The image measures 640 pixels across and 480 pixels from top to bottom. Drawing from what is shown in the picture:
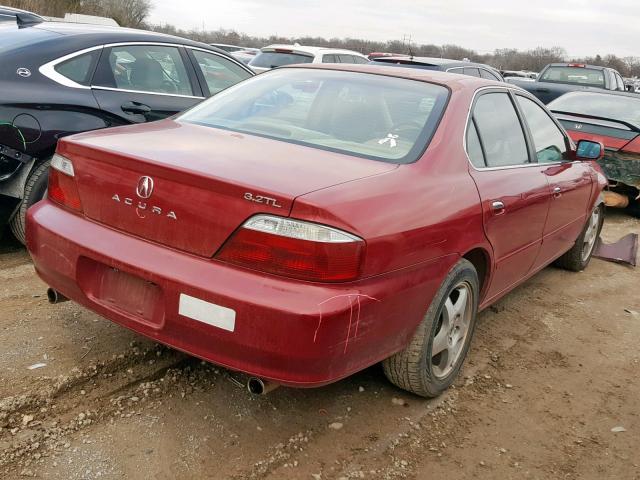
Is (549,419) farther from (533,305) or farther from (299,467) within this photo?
(533,305)

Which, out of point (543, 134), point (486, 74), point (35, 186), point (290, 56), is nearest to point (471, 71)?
point (486, 74)

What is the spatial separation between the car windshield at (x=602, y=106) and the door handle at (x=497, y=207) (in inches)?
218

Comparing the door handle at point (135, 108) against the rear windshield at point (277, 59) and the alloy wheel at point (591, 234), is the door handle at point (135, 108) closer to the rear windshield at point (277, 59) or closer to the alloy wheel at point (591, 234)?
the alloy wheel at point (591, 234)

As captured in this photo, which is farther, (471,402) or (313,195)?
(471,402)

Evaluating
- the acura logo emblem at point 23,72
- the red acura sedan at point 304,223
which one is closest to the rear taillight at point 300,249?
the red acura sedan at point 304,223

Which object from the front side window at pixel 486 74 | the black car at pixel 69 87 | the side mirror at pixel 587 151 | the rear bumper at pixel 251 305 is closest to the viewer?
the rear bumper at pixel 251 305

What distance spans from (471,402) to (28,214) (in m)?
2.29

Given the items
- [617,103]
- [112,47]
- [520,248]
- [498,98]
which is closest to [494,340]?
[520,248]

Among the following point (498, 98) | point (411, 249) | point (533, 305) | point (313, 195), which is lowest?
point (533, 305)

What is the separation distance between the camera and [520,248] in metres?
3.74

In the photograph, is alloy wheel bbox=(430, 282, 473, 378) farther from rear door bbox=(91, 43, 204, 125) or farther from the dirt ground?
rear door bbox=(91, 43, 204, 125)

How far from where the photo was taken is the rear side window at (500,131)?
11.2ft

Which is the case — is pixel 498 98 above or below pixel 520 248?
above

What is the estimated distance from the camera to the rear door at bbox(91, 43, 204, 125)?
15.2 ft
